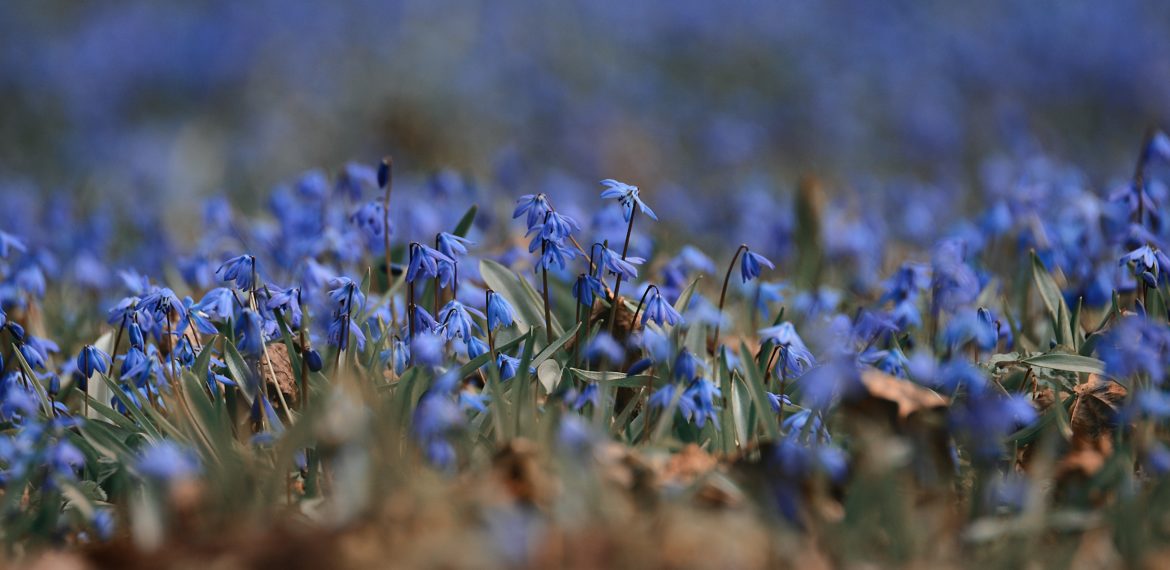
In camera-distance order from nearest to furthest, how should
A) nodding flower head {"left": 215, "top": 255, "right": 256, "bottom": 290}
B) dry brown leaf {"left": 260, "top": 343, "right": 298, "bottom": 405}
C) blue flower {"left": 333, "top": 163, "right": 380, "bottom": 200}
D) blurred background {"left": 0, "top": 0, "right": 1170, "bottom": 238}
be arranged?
nodding flower head {"left": 215, "top": 255, "right": 256, "bottom": 290}
dry brown leaf {"left": 260, "top": 343, "right": 298, "bottom": 405}
blue flower {"left": 333, "top": 163, "right": 380, "bottom": 200}
blurred background {"left": 0, "top": 0, "right": 1170, "bottom": 238}

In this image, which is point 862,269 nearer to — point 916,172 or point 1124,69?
A: point 916,172

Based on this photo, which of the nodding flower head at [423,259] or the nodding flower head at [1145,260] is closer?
the nodding flower head at [423,259]

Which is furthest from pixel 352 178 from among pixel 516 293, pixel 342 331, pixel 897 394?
pixel 897 394

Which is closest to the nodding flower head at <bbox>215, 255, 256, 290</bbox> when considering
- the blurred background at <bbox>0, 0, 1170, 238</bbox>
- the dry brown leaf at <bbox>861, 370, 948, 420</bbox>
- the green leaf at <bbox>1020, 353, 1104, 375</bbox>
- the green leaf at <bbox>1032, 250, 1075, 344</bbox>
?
the dry brown leaf at <bbox>861, 370, 948, 420</bbox>

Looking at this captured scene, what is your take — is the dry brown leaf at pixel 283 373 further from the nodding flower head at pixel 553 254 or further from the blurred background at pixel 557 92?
the blurred background at pixel 557 92

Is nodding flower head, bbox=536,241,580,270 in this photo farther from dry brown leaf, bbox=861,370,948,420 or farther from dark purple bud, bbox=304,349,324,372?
dry brown leaf, bbox=861,370,948,420

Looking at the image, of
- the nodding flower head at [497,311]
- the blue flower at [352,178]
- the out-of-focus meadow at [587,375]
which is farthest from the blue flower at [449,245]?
the blue flower at [352,178]

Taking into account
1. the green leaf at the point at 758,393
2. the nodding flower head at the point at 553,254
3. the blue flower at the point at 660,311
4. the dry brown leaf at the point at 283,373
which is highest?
the nodding flower head at the point at 553,254
